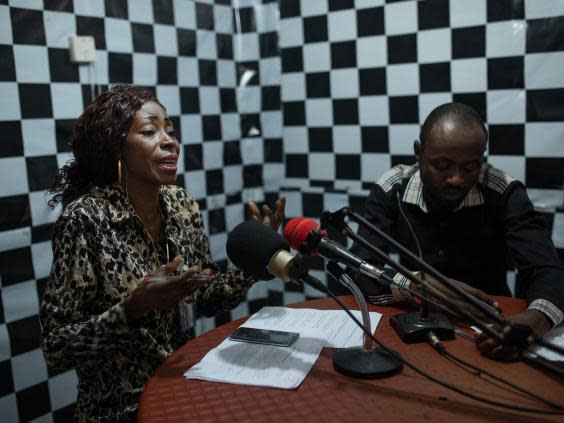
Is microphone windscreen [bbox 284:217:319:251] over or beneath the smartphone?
over

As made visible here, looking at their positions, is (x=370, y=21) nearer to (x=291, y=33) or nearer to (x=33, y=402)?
(x=291, y=33)

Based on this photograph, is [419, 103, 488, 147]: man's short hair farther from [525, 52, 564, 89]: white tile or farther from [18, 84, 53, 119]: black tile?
[18, 84, 53, 119]: black tile

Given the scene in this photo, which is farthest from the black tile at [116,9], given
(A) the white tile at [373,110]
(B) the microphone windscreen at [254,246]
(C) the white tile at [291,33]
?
(B) the microphone windscreen at [254,246]

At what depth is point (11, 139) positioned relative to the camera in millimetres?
2178

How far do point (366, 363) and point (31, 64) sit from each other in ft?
6.07

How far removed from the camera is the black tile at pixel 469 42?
97.1 inches

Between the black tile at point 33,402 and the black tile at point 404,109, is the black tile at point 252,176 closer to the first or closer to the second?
the black tile at point 404,109

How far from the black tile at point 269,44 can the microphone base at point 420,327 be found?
2061 mm

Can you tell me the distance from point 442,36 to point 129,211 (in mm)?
1766

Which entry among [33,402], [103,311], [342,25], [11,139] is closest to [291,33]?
[342,25]

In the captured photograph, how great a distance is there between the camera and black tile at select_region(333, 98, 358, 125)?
9.48ft

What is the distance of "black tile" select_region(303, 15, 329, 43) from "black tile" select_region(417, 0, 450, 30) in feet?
1.77

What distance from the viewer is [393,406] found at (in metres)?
1.13

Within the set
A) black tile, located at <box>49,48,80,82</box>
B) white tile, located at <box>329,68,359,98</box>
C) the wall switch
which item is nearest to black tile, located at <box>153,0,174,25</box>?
the wall switch
